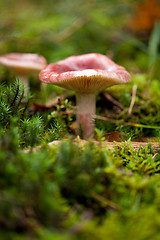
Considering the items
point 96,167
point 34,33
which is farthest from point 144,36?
point 96,167

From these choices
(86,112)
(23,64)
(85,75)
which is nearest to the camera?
(85,75)

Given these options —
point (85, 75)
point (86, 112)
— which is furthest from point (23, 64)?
point (85, 75)

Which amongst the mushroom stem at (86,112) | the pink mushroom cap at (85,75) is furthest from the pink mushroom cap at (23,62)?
the mushroom stem at (86,112)

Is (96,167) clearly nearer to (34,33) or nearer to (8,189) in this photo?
(8,189)

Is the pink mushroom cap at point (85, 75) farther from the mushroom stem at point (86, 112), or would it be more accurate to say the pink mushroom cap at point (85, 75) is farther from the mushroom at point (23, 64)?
the mushroom at point (23, 64)

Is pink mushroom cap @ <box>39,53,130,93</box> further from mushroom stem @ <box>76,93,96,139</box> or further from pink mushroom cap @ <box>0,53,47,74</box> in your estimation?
pink mushroom cap @ <box>0,53,47,74</box>

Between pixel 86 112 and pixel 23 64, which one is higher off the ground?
pixel 23 64

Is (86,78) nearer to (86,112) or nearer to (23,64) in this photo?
(86,112)
